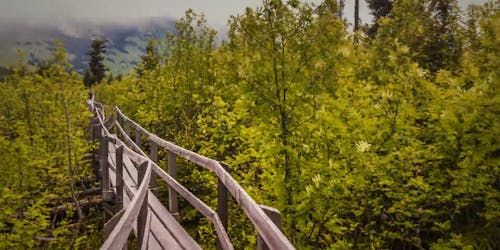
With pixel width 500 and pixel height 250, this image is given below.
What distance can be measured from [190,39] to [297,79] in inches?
300

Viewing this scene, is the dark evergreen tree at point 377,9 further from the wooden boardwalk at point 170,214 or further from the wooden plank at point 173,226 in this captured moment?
the wooden plank at point 173,226

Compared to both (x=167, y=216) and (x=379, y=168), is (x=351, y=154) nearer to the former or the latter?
(x=379, y=168)

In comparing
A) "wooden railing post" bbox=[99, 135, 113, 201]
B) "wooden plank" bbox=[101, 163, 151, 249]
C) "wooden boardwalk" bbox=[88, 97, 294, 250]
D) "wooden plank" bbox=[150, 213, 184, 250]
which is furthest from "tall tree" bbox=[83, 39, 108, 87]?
"wooden plank" bbox=[101, 163, 151, 249]

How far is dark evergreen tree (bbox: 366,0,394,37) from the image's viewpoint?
22.5 metres

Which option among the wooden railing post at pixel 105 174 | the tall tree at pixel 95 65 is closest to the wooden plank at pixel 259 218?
the wooden railing post at pixel 105 174

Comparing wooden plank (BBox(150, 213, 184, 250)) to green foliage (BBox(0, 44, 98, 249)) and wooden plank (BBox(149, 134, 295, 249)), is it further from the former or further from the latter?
green foliage (BBox(0, 44, 98, 249))

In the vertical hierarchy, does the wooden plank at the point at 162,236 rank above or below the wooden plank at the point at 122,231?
below

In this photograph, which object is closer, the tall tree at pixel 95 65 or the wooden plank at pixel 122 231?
the wooden plank at pixel 122 231

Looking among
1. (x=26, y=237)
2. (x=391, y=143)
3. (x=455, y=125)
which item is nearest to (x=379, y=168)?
(x=391, y=143)

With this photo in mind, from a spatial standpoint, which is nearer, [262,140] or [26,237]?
[262,140]

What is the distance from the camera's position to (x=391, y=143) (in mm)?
5652

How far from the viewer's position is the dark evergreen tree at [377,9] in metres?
22.5


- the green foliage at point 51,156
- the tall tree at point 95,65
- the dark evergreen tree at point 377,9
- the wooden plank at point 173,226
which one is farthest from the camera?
the tall tree at point 95,65

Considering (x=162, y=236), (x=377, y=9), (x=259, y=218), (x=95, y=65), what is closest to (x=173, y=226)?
(x=162, y=236)
